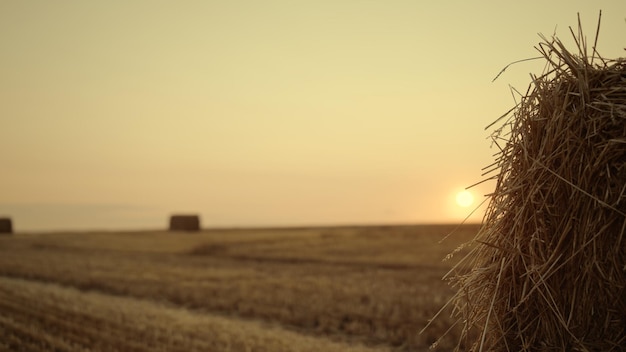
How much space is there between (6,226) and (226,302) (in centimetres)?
4528

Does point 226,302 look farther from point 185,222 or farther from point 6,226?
point 6,226

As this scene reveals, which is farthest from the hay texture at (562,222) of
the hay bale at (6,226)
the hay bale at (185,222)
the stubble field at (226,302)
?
the hay bale at (6,226)

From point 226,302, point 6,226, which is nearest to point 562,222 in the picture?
point 226,302

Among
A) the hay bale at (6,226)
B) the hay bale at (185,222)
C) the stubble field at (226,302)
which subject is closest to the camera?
the stubble field at (226,302)

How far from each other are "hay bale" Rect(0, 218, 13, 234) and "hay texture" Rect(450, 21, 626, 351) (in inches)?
2258

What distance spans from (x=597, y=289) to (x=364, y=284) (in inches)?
619

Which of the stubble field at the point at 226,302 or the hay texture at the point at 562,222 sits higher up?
the hay texture at the point at 562,222

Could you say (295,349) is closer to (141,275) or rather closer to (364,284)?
(364,284)

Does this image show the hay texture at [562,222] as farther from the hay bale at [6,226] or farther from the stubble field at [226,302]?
the hay bale at [6,226]

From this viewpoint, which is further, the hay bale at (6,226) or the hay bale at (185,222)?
the hay bale at (185,222)

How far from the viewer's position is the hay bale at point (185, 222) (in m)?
56.0

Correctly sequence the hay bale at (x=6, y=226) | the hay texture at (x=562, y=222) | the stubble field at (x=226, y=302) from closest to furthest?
1. the hay texture at (x=562, y=222)
2. the stubble field at (x=226, y=302)
3. the hay bale at (x=6, y=226)

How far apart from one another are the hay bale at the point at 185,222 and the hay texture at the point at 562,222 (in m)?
52.3

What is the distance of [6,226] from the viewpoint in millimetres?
55625
